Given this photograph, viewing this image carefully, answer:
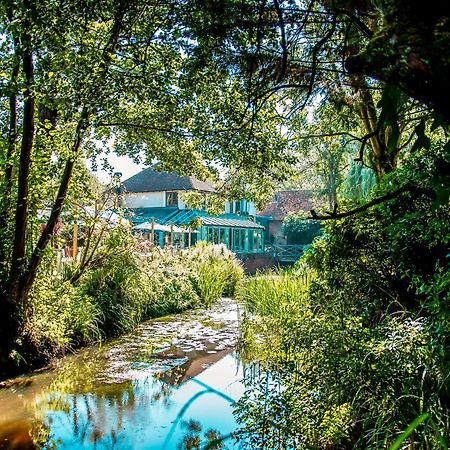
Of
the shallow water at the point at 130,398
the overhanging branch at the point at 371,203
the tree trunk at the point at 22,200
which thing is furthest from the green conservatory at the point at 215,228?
the overhanging branch at the point at 371,203

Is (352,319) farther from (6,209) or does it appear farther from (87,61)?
(6,209)

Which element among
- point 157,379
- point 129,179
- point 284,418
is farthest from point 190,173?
point 129,179

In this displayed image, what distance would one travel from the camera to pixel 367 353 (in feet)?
11.3

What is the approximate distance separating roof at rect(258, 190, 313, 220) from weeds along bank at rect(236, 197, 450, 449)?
3332 centimetres

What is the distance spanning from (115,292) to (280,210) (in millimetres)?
32491

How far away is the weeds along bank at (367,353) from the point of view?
10.4 ft

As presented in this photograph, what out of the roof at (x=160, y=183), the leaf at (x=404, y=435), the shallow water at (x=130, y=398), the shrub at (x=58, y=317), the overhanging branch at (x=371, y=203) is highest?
the roof at (x=160, y=183)

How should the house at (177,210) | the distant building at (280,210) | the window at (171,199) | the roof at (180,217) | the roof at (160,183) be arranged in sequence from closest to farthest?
the roof at (180,217)
the house at (177,210)
the window at (171,199)
the roof at (160,183)
the distant building at (280,210)

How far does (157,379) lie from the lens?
21.3ft

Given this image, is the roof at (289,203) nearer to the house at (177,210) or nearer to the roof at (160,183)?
the house at (177,210)

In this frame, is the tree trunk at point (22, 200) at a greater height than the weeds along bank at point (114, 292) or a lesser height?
greater

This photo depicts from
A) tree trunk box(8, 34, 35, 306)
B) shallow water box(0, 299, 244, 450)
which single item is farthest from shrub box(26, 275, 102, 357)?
tree trunk box(8, 34, 35, 306)

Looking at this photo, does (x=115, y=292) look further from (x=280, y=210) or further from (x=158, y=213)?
(x=280, y=210)

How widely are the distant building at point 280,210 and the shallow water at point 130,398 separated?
3159cm
